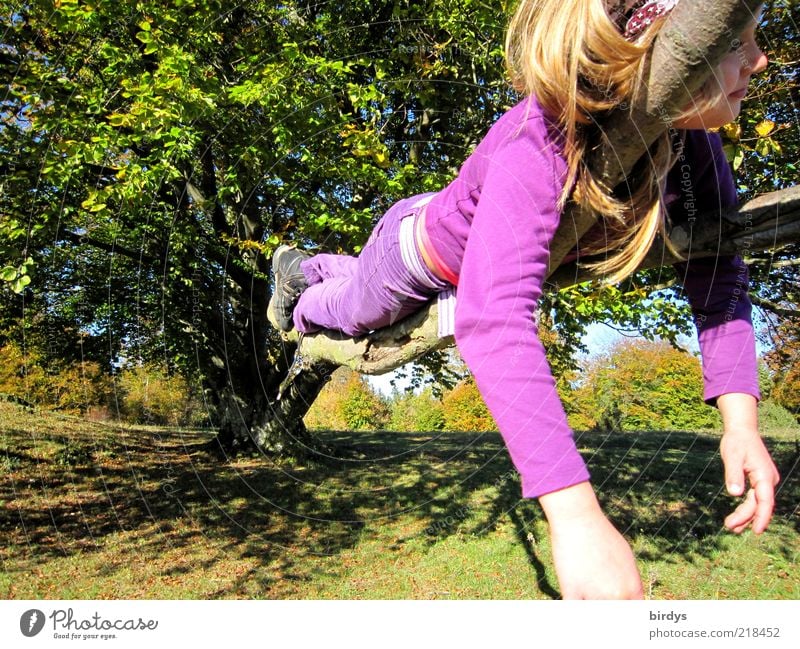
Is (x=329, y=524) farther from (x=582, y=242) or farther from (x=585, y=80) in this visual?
(x=585, y=80)

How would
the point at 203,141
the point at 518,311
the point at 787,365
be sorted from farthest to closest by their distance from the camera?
the point at 203,141 → the point at 787,365 → the point at 518,311

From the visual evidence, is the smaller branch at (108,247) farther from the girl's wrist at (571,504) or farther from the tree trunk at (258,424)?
the girl's wrist at (571,504)

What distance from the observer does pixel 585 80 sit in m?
0.82

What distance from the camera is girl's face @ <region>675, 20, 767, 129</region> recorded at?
813 millimetres

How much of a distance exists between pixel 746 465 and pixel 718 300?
0.36 m

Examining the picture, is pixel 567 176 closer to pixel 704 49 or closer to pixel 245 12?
pixel 704 49

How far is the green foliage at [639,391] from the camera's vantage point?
88.7 inches

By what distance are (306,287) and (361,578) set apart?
307 centimetres

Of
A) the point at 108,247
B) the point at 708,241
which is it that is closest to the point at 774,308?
the point at 708,241

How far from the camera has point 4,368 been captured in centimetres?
577

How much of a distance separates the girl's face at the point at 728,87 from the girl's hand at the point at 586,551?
1.90 ft

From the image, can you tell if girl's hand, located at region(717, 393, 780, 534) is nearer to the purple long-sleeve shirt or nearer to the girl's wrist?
the purple long-sleeve shirt

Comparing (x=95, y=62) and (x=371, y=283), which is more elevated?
(x=95, y=62)
